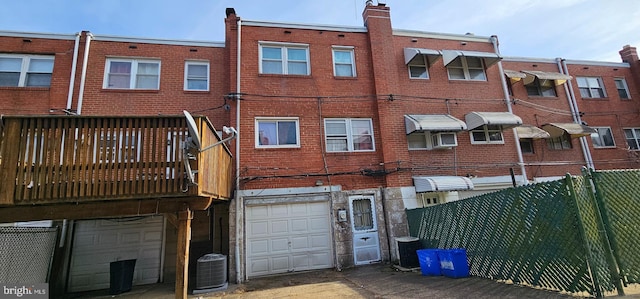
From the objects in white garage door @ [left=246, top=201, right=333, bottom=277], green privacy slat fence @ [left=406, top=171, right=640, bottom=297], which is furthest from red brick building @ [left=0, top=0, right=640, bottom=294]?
green privacy slat fence @ [left=406, top=171, right=640, bottom=297]

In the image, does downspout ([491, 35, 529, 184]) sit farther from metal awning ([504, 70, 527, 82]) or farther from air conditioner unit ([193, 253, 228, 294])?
air conditioner unit ([193, 253, 228, 294])

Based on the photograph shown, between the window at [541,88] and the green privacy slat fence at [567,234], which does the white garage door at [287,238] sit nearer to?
the green privacy slat fence at [567,234]

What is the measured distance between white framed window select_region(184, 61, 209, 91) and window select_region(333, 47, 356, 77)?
4.88 m

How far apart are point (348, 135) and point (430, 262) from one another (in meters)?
5.04

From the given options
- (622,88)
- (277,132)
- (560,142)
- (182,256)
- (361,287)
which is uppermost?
(622,88)

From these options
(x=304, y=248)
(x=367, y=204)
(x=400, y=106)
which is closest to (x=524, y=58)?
(x=400, y=106)

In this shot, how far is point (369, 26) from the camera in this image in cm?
1191

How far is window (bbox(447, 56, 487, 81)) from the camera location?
12.5 m

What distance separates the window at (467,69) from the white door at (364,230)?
669 cm

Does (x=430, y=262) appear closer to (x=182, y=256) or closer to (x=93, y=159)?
(x=182, y=256)

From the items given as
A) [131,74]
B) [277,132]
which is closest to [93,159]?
[277,132]

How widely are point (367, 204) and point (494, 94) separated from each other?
7.52 metres

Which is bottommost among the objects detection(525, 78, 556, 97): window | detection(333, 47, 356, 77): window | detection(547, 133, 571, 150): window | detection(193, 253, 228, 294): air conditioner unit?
→ detection(193, 253, 228, 294): air conditioner unit

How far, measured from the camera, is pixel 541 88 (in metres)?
13.8
